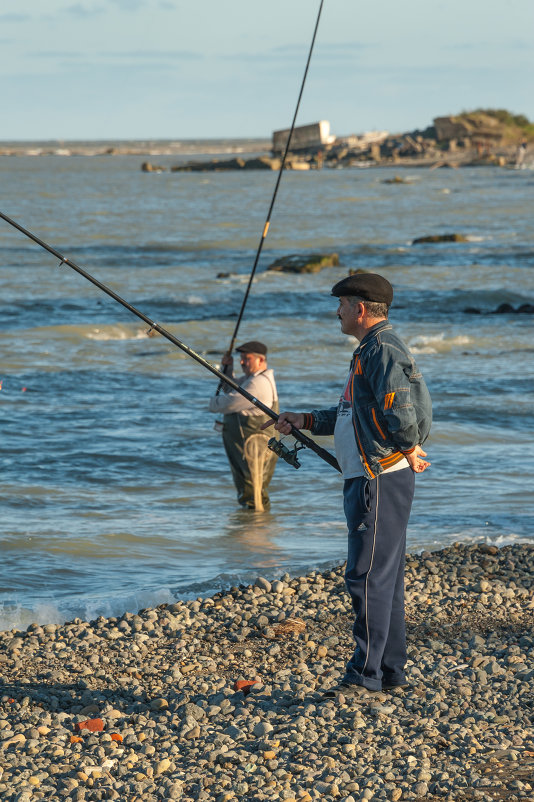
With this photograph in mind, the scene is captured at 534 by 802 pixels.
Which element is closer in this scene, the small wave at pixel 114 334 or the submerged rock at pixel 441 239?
the small wave at pixel 114 334

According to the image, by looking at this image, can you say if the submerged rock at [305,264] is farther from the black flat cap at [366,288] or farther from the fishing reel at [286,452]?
the black flat cap at [366,288]

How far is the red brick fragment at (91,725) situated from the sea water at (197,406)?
2050mm

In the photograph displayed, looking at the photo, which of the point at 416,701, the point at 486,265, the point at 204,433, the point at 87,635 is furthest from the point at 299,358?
the point at 486,265

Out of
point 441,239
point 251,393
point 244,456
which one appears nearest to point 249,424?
point 244,456

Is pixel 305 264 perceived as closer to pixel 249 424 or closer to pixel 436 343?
pixel 436 343

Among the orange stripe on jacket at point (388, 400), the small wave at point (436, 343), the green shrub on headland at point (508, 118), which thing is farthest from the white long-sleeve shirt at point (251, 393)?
the green shrub on headland at point (508, 118)

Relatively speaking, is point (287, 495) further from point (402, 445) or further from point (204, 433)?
point (402, 445)

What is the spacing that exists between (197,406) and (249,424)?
5.09m

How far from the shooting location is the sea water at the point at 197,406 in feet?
27.3

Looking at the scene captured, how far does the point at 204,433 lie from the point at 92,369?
15.6 ft

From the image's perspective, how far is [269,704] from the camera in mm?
5090

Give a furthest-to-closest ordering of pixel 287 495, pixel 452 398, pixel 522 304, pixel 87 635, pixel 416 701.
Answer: pixel 522 304 < pixel 452 398 < pixel 287 495 < pixel 87 635 < pixel 416 701

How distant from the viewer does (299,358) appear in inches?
686

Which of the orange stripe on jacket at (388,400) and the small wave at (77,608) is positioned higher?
the orange stripe on jacket at (388,400)
